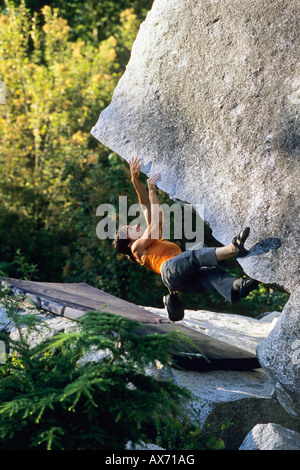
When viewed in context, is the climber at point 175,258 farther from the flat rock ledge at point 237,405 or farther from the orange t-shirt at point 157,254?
the flat rock ledge at point 237,405

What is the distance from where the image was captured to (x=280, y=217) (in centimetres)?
399

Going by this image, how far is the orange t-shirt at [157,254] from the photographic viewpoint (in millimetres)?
5027

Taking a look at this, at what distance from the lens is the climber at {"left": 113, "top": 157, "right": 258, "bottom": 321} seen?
14.6 feet

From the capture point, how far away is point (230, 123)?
14.3 feet

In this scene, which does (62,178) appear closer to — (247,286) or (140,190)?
(140,190)

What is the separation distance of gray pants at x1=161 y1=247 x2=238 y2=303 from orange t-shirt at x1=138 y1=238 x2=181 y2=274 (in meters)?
0.19

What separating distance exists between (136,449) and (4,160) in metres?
Answer: 6.35

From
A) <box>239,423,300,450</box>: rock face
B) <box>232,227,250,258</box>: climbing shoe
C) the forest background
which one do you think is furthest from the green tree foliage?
the forest background

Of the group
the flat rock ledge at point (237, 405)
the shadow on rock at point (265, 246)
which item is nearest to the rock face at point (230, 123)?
the shadow on rock at point (265, 246)

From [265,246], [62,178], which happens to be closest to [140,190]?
[265,246]

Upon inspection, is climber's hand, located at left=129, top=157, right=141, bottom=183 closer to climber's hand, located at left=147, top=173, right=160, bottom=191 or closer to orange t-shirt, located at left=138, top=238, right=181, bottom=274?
climber's hand, located at left=147, top=173, right=160, bottom=191

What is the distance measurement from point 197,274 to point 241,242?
35.4 inches

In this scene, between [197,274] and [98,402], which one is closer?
[98,402]
